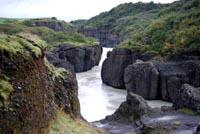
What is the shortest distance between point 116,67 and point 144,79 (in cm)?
1557

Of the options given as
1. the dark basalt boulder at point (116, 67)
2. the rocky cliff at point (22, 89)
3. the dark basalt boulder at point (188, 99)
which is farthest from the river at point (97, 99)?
the rocky cliff at point (22, 89)

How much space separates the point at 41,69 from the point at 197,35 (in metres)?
48.3

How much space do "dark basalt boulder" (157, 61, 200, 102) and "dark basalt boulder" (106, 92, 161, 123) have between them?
1548 centimetres

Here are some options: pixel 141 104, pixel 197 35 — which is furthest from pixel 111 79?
pixel 141 104

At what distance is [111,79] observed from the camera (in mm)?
71375

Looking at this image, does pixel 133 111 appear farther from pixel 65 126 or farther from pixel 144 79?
pixel 144 79

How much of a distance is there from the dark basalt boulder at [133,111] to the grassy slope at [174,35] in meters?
23.8

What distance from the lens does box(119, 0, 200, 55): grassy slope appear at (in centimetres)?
6092

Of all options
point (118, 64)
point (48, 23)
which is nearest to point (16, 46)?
point (118, 64)

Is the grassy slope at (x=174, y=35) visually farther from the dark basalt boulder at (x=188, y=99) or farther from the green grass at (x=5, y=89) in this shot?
the green grass at (x=5, y=89)

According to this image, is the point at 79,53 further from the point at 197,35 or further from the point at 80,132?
the point at 80,132

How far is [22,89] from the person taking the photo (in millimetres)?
14086

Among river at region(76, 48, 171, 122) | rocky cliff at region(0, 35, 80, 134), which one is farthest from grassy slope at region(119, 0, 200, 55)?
rocky cliff at region(0, 35, 80, 134)

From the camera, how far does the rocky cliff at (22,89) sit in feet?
42.8
